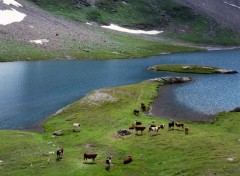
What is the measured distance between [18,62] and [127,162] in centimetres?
10855

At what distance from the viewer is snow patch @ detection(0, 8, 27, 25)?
183913mm

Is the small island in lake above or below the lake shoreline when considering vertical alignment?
above

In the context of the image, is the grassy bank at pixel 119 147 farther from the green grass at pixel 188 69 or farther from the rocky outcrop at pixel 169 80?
the green grass at pixel 188 69

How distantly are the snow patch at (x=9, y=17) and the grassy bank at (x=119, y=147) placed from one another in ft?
418

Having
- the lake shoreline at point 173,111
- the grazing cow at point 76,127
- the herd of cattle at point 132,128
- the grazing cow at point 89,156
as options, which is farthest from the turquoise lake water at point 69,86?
the grazing cow at point 89,156

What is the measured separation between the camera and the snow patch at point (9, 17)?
184 meters

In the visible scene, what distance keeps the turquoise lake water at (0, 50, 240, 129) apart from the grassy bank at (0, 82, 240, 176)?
816 centimetres

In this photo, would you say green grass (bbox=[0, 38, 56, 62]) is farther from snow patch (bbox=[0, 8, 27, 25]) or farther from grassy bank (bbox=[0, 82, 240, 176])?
grassy bank (bbox=[0, 82, 240, 176])

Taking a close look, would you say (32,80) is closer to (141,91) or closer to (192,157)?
(141,91)

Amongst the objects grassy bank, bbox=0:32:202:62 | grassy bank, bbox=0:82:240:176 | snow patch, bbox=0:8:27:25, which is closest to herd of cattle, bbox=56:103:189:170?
grassy bank, bbox=0:82:240:176

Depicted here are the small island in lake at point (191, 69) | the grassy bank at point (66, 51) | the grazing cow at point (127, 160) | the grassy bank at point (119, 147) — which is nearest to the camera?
the grassy bank at point (119, 147)

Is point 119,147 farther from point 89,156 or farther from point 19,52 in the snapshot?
point 19,52

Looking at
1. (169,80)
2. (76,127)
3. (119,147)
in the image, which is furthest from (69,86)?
(119,147)

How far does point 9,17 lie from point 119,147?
160 m
